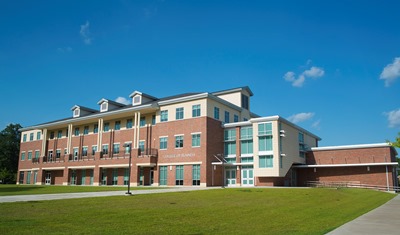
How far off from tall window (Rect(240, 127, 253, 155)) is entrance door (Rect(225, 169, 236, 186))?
8.47 feet

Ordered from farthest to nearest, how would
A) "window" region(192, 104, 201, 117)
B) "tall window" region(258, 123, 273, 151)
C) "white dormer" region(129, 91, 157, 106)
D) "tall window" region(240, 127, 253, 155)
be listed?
1. "white dormer" region(129, 91, 157, 106)
2. "window" region(192, 104, 201, 117)
3. "tall window" region(240, 127, 253, 155)
4. "tall window" region(258, 123, 273, 151)

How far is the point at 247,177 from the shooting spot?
36875 mm

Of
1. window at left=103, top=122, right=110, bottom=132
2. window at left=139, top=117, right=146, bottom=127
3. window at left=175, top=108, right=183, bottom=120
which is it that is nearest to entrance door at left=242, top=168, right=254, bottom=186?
window at left=175, top=108, right=183, bottom=120

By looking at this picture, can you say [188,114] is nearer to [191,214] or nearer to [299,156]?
[299,156]

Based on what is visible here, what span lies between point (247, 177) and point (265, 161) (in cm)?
292

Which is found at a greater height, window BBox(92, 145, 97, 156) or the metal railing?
window BBox(92, 145, 97, 156)

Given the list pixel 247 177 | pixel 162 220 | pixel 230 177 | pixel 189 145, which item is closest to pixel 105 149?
pixel 189 145

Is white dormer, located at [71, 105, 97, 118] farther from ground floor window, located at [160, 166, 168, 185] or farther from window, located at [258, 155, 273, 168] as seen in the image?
window, located at [258, 155, 273, 168]

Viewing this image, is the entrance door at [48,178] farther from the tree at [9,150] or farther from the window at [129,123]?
the window at [129,123]

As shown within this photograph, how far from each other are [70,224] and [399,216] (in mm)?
12016

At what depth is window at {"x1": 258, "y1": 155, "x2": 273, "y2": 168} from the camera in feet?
115

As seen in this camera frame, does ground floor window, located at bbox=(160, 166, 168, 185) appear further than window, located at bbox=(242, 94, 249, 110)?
No

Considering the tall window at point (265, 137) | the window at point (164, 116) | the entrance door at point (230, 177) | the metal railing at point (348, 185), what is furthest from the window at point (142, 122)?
the metal railing at point (348, 185)

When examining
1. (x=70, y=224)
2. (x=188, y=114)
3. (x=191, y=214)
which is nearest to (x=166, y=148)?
(x=188, y=114)
